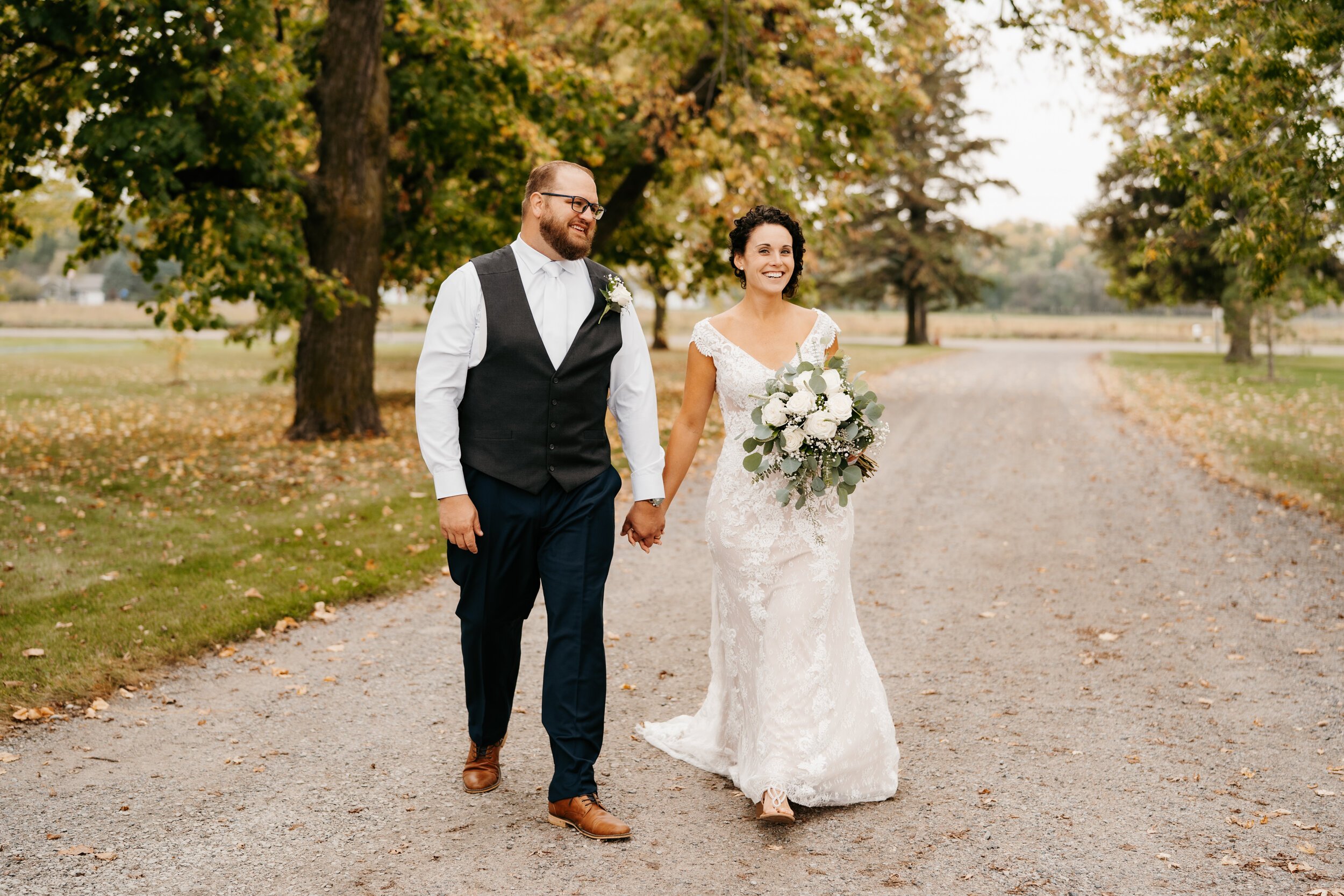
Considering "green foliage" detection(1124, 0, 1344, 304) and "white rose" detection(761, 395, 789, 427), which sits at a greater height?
"green foliage" detection(1124, 0, 1344, 304)

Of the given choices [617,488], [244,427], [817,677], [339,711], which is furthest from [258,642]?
[244,427]

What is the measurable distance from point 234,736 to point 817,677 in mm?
2651

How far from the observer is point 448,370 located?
12.4ft

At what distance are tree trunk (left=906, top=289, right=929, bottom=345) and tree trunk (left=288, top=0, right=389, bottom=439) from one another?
36760 mm

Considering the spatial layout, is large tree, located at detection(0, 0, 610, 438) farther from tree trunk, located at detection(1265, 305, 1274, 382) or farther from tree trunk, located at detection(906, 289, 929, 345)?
tree trunk, located at detection(906, 289, 929, 345)

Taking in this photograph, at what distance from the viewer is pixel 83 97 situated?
1119cm

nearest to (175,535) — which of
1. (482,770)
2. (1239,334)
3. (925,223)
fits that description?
(482,770)

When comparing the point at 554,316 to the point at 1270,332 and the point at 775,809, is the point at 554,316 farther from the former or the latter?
the point at 1270,332

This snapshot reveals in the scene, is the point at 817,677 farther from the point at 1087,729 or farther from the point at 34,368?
the point at 34,368

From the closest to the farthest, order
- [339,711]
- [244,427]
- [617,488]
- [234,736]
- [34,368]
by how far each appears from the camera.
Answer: [617,488] < [234,736] < [339,711] < [244,427] < [34,368]

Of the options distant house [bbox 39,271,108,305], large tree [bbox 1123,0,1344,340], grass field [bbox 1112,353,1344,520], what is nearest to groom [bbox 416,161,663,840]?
large tree [bbox 1123,0,1344,340]

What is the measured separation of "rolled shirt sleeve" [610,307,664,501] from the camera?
4.09 metres

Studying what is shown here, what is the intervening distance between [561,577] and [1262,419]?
1708cm

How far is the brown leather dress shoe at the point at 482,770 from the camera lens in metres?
4.21
